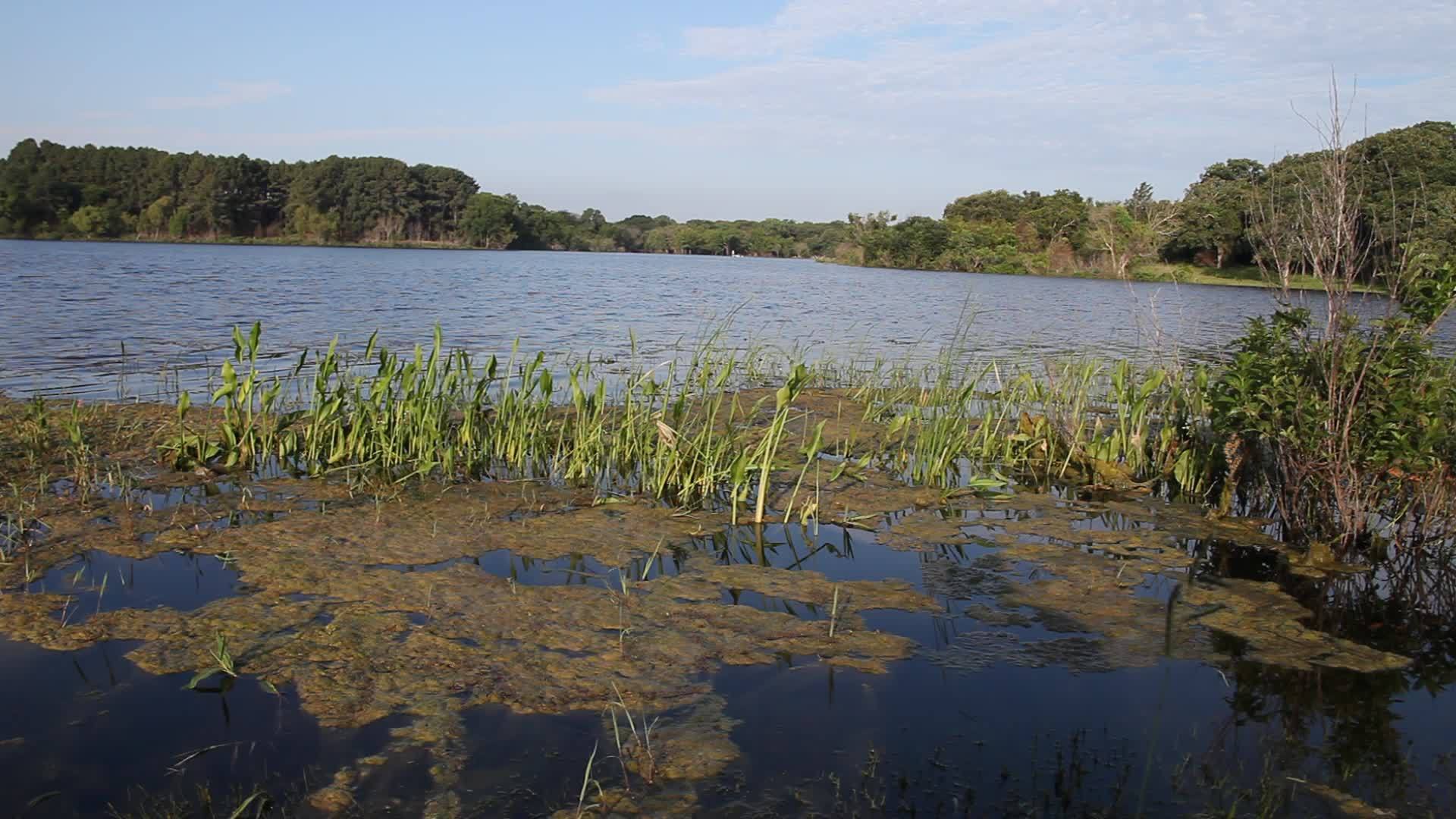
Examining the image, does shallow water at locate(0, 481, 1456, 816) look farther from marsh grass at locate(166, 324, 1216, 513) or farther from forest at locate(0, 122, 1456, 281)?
forest at locate(0, 122, 1456, 281)

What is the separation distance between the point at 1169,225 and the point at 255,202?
86068 millimetres

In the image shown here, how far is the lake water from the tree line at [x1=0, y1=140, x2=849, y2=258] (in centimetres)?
3012

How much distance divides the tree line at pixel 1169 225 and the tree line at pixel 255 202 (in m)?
18.7

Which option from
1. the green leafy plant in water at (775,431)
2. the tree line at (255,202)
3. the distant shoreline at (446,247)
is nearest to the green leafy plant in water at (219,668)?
the green leafy plant in water at (775,431)

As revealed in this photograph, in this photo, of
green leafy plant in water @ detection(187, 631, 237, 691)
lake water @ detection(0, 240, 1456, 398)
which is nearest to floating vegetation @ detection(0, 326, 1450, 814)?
green leafy plant in water @ detection(187, 631, 237, 691)

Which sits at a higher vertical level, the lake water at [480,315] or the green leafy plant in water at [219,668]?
the lake water at [480,315]

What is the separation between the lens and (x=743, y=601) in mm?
4859

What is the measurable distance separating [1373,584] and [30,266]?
3564cm

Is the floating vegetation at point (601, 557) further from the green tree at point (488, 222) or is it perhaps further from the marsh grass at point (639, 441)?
the green tree at point (488, 222)

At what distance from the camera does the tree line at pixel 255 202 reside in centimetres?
6675

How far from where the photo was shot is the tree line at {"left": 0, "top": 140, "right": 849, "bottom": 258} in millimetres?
66750

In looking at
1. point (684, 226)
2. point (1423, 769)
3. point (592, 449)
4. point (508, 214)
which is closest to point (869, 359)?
point (592, 449)

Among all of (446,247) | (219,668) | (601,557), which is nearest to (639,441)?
(601,557)

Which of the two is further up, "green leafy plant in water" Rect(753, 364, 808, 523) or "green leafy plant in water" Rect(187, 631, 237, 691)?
"green leafy plant in water" Rect(753, 364, 808, 523)
